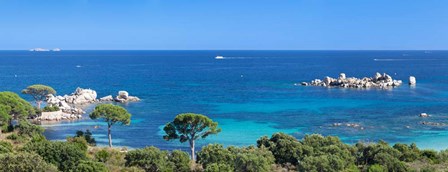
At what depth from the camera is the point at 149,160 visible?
3338 cm

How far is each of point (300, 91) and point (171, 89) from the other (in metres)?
29.4

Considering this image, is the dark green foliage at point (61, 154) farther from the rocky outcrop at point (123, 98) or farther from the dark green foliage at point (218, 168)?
the rocky outcrop at point (123, 98)

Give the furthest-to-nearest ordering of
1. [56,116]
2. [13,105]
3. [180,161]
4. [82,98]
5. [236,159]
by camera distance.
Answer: [82,98] → [56,116] → [13,105] → [180,161] → [236,159]

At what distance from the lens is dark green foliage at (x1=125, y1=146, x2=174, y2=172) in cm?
3331

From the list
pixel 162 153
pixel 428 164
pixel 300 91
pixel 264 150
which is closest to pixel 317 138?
pixel 264 150

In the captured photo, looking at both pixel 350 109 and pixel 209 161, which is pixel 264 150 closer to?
pixel 209 161

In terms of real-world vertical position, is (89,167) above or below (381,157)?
above

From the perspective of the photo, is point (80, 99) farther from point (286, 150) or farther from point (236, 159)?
point (236, 159)

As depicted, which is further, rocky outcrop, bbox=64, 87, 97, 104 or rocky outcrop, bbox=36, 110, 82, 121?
rocky outcrop, bbox=64, 87, 97, 104

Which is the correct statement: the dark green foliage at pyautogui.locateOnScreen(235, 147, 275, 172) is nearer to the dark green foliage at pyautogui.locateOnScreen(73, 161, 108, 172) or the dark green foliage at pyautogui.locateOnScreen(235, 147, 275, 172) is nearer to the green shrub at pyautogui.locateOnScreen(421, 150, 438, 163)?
the dark green foliage at pyautogui.locateOnScreen(73, 161, 108, 172)

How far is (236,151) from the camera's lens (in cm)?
3506

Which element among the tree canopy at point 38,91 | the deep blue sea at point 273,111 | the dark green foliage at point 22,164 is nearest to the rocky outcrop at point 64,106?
the tree canopy at point 38,91

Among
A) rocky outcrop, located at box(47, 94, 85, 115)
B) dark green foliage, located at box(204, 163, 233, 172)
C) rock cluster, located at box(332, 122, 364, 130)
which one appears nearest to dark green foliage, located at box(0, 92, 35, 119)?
rocky outcrop, located at box(47, 94, 85, 115)

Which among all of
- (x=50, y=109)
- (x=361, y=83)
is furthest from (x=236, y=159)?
(x=361, y=83)
